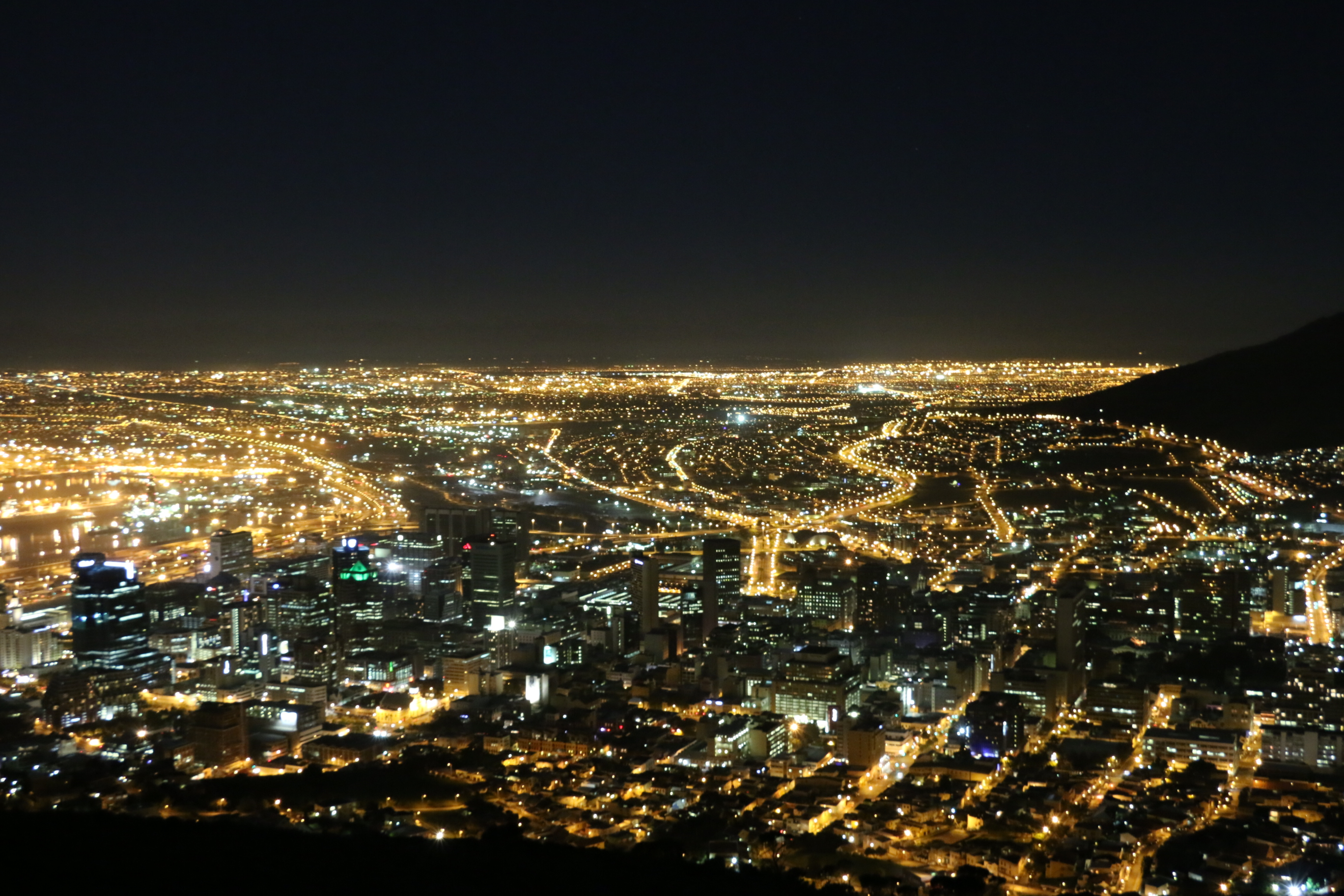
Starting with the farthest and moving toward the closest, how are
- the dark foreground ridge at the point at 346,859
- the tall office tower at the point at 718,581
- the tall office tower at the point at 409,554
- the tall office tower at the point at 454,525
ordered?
the tall office tower at the point at 454,525, the tall office tower at the point at 409,554, the tall office tower at the point at 718,581, the dark foreground ridge at the point at 346,859

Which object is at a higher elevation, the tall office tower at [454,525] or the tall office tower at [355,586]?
the tall office tower at [454,525]

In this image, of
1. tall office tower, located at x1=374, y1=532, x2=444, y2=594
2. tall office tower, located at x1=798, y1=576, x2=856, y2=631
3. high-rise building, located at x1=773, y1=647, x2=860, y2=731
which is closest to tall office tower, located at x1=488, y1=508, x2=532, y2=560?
tall office tower, located at x1=374, y1=532, x2=444, y2=594

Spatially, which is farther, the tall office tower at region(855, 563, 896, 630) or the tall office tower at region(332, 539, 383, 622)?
the tall office tower at region(332, 539, 383, 622)

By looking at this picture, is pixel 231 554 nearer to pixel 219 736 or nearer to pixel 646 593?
pixel 646 593

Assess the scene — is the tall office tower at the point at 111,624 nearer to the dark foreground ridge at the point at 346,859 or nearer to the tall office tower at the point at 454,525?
the tall office tower at the point at 454,525

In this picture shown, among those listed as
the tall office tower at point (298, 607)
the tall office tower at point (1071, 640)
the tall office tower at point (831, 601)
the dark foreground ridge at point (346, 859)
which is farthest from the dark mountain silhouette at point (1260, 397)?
the dark foreground ridge at point (346, 859)

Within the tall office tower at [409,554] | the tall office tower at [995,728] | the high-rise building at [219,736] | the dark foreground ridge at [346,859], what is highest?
the dark foreground ridge at [346,859]

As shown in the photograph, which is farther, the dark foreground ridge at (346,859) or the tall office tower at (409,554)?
the tall office tower at (409,554)

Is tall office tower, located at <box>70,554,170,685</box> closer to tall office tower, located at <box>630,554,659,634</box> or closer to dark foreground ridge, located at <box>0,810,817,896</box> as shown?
tall office tower, located at <box>630,554,659,634</box>
